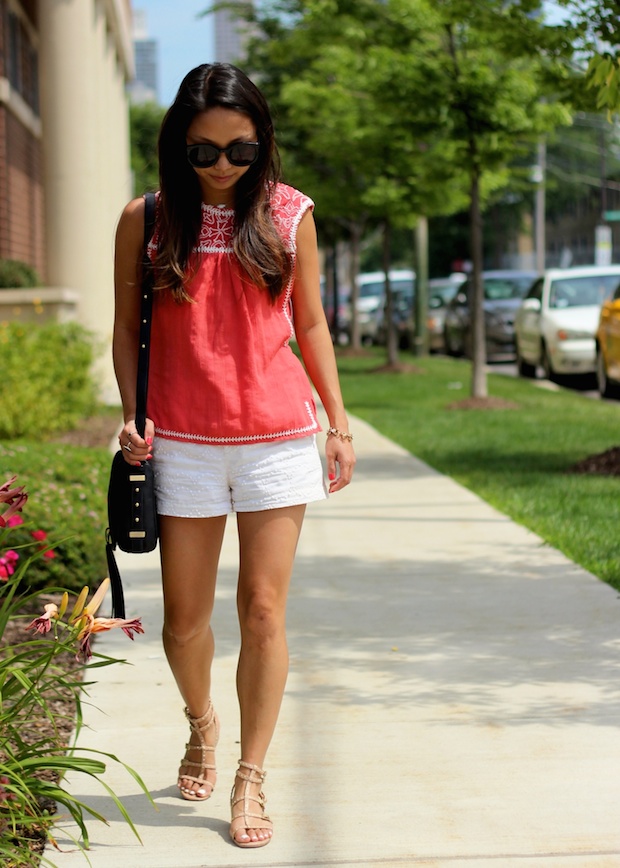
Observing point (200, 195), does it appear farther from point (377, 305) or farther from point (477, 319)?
point (377, 305)

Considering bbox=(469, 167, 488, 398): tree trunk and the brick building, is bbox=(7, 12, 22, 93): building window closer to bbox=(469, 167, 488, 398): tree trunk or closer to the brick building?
the brick building

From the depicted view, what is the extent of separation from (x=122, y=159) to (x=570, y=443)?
1781cm

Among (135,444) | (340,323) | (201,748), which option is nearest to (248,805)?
(201,748)

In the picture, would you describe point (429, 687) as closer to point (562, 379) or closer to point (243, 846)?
point (243, 846)

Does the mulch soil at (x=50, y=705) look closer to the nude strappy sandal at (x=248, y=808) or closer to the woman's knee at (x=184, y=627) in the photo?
the woman's knee at (x=184, y=627)

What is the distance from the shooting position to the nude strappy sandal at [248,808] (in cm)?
370

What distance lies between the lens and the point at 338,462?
3.83 metres

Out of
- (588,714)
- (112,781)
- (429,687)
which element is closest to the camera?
(112,781)

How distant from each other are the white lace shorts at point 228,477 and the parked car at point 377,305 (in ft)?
94.9

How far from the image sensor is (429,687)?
5160 millimetres

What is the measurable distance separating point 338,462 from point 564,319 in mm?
16193

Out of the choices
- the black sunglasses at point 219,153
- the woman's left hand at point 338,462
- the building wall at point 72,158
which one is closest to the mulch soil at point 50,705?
the woman's left hand at point 338,462

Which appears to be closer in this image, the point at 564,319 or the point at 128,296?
the point at 128,296

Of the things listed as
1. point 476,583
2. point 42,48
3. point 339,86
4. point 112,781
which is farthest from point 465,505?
point 339,86
